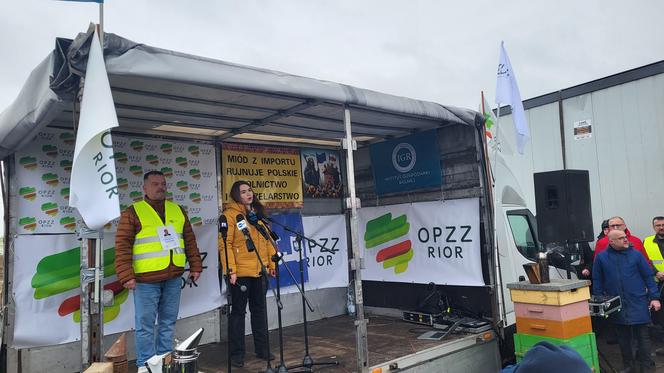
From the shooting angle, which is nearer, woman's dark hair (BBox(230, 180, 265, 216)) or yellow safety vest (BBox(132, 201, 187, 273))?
yellow safety vest (BBox(132, 201, 187, 273))

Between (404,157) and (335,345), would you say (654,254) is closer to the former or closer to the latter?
(404,157)

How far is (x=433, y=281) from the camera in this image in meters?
5.88

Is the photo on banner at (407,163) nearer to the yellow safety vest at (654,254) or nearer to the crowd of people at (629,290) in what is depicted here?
the crowd of people at (629,290)

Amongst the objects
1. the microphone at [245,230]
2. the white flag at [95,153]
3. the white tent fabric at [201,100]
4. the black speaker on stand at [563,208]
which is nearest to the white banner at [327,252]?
the white tent fabric at [201,100]

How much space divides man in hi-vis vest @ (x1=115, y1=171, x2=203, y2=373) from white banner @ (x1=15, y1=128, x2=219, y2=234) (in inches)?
29.1

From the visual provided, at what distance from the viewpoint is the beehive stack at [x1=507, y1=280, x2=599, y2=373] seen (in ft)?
13.9

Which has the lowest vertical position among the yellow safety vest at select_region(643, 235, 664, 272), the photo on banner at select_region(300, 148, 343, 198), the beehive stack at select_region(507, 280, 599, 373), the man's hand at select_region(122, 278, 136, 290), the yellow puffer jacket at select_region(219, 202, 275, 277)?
the beehive stack at select_region(507, 280, 599, 373)

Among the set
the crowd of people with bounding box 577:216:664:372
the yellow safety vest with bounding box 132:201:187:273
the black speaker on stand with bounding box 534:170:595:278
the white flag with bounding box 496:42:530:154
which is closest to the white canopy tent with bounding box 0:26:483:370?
the white flag with bounding box 496:42:530:154

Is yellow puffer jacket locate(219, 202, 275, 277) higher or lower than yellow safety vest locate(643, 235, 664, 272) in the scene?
higher

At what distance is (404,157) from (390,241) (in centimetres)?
115

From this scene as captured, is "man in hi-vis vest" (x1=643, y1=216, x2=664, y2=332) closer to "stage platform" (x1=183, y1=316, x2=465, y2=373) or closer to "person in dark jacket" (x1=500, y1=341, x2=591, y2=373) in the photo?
"stage platform" (x1=183, y1=316, x2=465, y2=373)

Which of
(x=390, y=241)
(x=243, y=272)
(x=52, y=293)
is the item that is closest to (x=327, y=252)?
(x=390, y=241)

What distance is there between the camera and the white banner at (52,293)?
4.10 m

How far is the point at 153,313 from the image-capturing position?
156 inches
